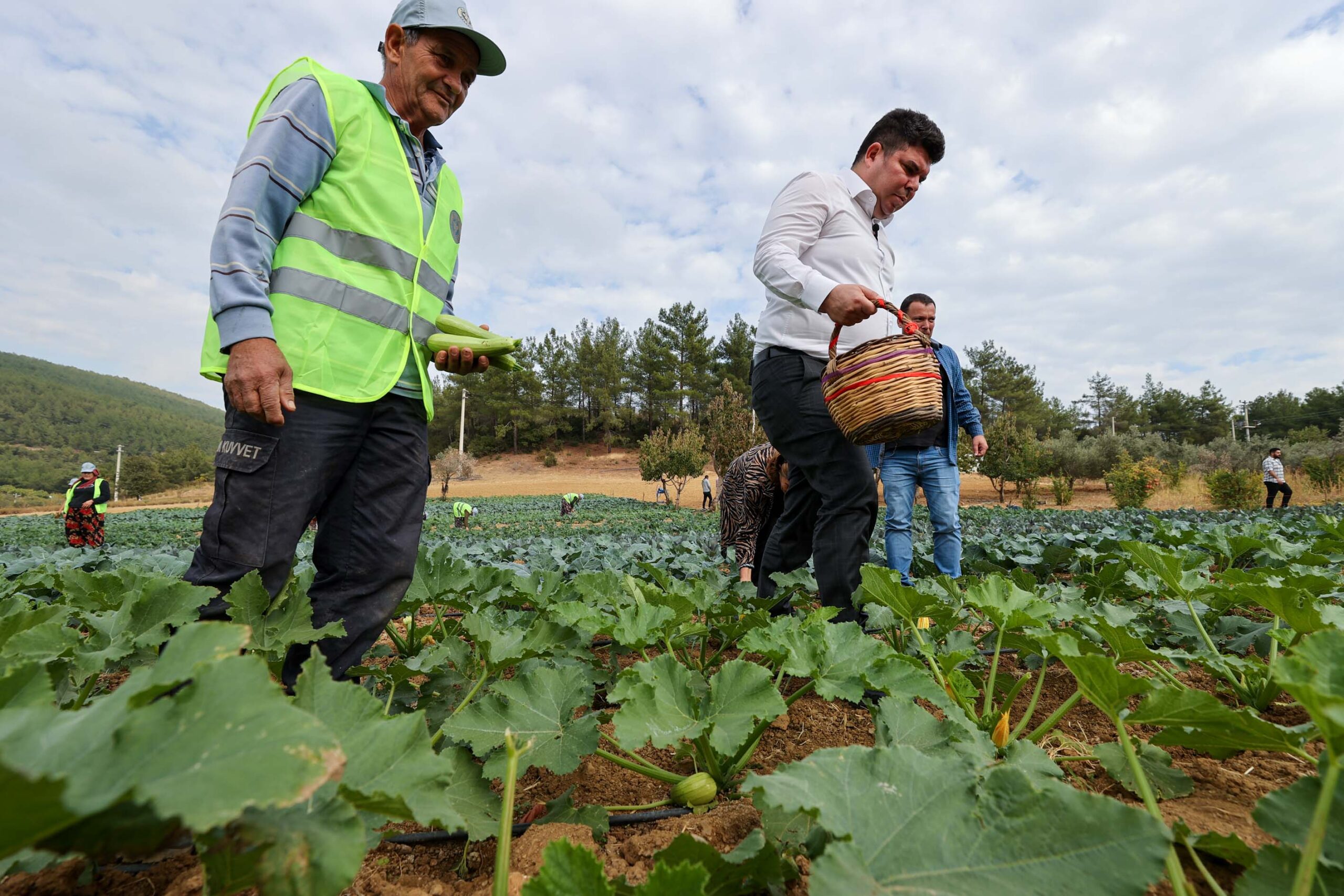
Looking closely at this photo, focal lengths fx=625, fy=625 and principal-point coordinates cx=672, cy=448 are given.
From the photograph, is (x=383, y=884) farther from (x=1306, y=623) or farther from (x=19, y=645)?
(x=1306, y=623)

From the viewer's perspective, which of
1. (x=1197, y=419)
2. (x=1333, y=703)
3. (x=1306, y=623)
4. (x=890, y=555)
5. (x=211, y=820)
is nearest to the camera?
(x=211, y=820)

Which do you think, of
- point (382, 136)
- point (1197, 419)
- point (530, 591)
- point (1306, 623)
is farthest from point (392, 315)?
point (1197, 419)

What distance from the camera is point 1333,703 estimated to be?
0.63 meters

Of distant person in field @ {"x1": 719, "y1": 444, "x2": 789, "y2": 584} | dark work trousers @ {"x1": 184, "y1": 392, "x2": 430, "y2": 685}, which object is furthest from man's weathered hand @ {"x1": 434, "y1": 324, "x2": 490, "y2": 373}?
distant person in field @ {"x1": 719, "y1": 444, "x2": 789, "y2": 584}

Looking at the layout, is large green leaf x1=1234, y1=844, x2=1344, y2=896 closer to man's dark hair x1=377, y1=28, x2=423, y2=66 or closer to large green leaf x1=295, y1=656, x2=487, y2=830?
large green leaf x1=295, y1=656, x2=487, y2=830

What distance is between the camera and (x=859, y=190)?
8.52 ft

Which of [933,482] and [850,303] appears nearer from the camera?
[850,303]

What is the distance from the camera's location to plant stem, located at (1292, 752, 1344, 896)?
2.05 ft

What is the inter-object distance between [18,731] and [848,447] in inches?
88.7

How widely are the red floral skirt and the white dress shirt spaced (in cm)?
1168

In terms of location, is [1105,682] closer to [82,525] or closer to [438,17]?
[438,17]

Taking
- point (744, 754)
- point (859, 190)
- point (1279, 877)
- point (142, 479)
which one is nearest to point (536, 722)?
point (744, 754)

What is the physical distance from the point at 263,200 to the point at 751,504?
307 cm

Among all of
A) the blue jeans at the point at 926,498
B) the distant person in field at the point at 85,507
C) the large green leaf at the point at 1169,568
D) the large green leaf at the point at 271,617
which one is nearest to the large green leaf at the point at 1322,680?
the large green leaf at the point at 1169,568
